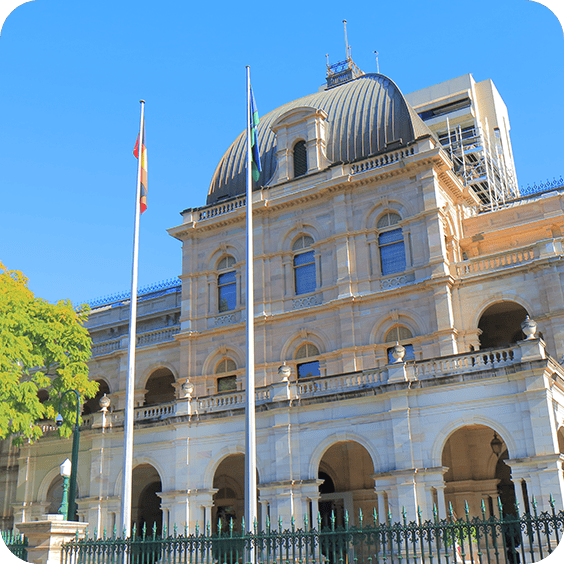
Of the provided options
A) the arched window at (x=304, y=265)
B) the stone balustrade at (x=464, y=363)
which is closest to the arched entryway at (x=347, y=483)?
the stone balustrade at (x=464, y=363)

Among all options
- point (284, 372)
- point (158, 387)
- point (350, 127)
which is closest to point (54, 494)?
point (158, 387)

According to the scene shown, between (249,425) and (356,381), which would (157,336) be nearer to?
(356,381)

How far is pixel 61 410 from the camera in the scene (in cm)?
3014

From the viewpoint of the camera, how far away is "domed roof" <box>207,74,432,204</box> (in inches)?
1420

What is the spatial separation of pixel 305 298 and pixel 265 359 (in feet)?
11.9

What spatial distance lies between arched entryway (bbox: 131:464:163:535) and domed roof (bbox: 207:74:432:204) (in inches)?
636

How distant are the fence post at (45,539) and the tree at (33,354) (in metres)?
11.4

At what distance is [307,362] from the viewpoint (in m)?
33.1

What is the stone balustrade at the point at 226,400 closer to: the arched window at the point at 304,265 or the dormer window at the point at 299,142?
the arched window at the point at 304,265

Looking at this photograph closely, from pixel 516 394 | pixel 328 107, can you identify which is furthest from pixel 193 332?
pixel 516 394

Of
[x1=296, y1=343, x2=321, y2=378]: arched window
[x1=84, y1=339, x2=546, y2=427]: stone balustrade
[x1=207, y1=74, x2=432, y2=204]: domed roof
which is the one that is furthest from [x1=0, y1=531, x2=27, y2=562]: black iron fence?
[x1=207, y1=74, x2=432, y2=204]: domed roof

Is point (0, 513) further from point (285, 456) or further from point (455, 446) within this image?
point (455, 446)

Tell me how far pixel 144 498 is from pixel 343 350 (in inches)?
468

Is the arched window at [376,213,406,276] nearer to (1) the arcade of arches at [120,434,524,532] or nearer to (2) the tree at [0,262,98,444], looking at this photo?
(1) the arcade of arches at [120,434,524,532]
